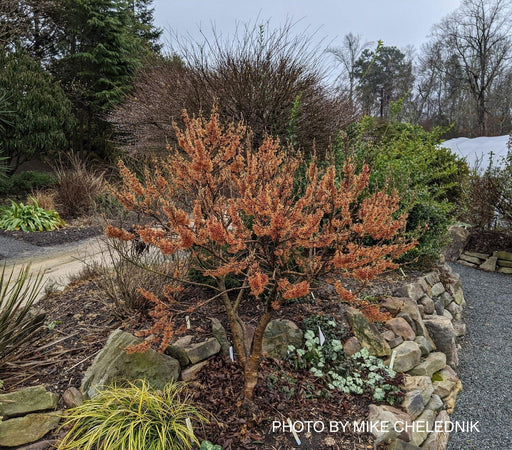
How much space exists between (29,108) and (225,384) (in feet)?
28.5

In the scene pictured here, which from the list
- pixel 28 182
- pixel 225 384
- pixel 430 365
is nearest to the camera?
pixel 225 384

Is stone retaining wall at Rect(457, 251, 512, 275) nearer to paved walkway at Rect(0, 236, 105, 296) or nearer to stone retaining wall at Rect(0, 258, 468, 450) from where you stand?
stone retaining wall at Rect(0, 258, 468, 450)

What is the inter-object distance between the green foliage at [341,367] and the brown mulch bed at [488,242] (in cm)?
451

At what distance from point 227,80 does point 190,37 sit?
4.48ft

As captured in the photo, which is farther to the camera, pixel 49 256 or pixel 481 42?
pixel 481 42

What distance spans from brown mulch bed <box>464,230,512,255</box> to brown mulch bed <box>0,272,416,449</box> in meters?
4.49

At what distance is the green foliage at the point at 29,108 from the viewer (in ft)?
25.5

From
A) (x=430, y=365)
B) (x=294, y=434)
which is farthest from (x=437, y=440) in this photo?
(x=294, y=434)

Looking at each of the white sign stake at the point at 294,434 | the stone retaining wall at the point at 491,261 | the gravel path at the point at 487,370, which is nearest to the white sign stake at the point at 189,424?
the white sign stake at the point at 294,434

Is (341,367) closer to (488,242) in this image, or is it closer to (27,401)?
(27,401)

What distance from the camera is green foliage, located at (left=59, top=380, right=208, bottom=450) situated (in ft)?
5.06

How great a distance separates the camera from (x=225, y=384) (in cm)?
202

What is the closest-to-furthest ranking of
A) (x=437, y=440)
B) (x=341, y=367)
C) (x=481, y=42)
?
(x=437, y=440)
(x=341, y=367)
(x=481, y=42)

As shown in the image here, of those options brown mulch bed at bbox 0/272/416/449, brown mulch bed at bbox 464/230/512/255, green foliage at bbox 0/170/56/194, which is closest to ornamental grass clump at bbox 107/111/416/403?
brown mulch bed at bbox 0/272/416/449
